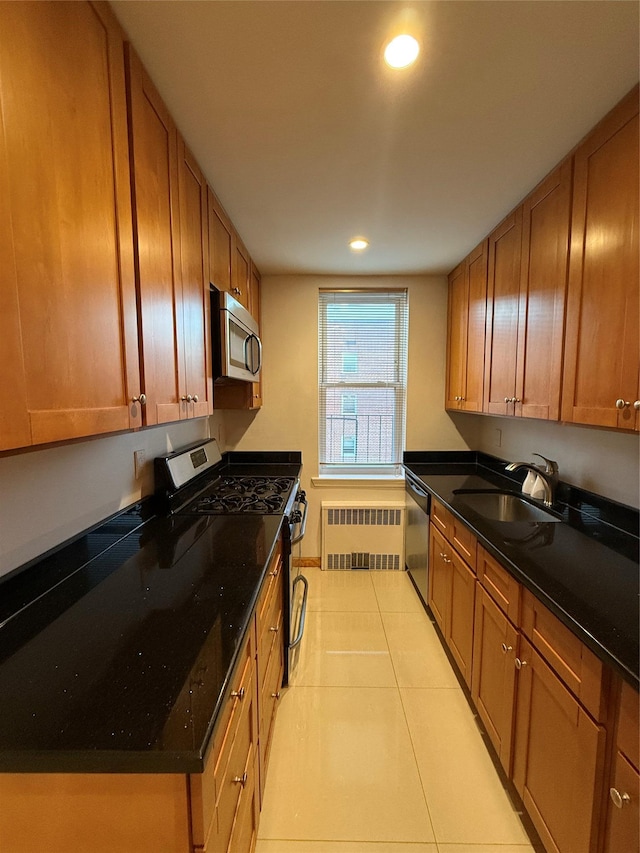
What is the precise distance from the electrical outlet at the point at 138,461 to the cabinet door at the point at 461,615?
66.2 inches

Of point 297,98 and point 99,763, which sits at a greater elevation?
point 297,98

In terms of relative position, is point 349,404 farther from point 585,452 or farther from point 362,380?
point 585,452

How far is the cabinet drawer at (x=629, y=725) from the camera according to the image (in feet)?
2.66

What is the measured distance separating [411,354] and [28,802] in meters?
3.07

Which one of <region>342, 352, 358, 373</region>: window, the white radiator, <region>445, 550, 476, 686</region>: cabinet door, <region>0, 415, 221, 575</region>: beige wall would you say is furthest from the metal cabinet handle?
<region>342, 352, 358, 373</region>: window

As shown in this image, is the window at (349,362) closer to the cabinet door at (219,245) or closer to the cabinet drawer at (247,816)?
the cabinet door at (219,245)

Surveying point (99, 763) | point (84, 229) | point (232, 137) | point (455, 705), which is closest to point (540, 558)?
point (455, 705)

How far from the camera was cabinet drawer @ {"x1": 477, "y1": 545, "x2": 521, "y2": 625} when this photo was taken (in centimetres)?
129

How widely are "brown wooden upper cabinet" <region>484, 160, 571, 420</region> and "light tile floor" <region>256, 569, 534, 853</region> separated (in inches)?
59.9

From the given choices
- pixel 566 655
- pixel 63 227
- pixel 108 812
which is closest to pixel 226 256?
pixel 63 227

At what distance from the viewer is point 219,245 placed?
6.04 feet

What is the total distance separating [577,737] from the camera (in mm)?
973

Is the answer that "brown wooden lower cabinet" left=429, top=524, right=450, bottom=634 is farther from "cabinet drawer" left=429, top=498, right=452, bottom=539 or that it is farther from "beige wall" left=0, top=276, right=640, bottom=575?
"beige wall" left=0, top=276, right=640, bottom=575

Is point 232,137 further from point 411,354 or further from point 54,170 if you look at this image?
point 411,354
